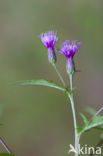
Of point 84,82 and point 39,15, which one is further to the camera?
point 39,15

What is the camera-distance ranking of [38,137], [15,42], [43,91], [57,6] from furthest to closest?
[57,6], [15,42], [43,91], [38,137]

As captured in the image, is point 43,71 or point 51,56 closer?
point 51,56

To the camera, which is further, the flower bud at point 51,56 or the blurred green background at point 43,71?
the blurred green background at point 43,71

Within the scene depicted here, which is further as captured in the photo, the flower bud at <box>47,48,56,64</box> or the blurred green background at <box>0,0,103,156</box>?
the blurred green background at <box>0,0,103,156</box>

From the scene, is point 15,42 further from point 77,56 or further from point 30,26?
point 77,56

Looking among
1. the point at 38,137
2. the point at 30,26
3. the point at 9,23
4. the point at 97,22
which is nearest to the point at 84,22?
the point at 97,22

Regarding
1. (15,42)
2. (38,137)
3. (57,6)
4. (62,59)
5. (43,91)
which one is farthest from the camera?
(57,6)

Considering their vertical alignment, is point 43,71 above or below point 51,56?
below

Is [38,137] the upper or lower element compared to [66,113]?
lower
